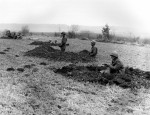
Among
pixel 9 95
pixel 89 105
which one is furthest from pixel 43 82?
pixel 89 105

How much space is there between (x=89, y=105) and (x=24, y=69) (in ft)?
20.5

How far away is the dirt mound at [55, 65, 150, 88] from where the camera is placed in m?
11.8

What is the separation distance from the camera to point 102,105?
909cm

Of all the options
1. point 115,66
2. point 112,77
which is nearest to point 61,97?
point 112,77

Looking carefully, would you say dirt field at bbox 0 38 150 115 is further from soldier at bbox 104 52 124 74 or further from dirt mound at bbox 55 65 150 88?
soldier at bbox 104 52 124 74

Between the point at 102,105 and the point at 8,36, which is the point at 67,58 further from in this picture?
the point at 8,36

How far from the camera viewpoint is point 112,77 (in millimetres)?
12164

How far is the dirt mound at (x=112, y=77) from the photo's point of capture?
1176 centimetres

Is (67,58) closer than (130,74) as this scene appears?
No

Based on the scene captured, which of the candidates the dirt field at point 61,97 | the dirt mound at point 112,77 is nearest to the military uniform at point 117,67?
the dirt mound at point 112,77

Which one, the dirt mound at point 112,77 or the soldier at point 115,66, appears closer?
the dirt mound at point 112,77

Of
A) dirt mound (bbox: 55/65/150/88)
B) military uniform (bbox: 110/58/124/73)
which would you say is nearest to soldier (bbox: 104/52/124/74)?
military uniform (bbox: 110/58/124/73)

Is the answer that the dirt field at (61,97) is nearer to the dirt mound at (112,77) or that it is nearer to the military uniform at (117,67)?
the dirt mound at (112,77)

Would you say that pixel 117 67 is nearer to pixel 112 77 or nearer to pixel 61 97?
pixel 112 77
